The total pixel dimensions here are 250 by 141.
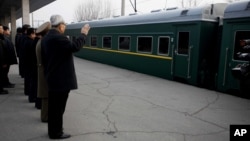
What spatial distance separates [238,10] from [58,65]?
5.78 meters

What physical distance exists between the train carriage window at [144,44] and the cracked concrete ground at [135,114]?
2.69m

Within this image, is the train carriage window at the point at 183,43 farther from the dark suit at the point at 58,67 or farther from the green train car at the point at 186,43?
the dark suit at the point at 58,67

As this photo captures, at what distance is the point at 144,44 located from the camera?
37.3 ft

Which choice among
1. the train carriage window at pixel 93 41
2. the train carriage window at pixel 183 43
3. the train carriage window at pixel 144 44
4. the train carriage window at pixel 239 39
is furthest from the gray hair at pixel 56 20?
the train carriage window at pixel 93 41

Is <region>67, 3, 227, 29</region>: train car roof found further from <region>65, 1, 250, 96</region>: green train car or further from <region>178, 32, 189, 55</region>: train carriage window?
<region>178, 32, 189, 55</region>: train carriage window

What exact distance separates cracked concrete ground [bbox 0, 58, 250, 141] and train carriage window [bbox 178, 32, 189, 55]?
133cm

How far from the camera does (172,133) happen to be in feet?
14.9

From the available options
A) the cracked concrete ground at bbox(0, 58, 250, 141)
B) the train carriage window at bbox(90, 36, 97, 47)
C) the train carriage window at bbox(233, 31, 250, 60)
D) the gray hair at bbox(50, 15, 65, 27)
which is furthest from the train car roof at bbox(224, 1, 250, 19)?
the train carriage window at bbox(90, 36, 97, 47)

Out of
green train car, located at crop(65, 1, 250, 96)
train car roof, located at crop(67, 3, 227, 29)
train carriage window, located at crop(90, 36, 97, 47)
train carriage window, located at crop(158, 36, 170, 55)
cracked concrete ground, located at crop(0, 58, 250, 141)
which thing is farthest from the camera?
train carriage window, located at crop(90, 36, 97, 47)

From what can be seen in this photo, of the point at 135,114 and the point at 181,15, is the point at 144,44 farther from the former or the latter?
the point at 135,114

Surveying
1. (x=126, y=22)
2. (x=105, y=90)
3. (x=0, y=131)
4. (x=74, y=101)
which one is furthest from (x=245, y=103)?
(x=126, y=22)

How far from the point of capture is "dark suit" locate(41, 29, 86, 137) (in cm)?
377

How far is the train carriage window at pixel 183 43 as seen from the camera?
9023 millimetres

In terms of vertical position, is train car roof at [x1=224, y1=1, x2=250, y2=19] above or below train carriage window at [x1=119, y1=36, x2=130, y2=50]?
above
